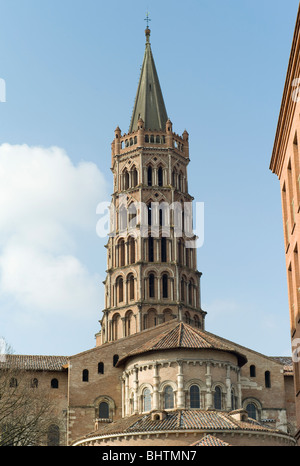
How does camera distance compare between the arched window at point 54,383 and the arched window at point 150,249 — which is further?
the arched window at point 150,249

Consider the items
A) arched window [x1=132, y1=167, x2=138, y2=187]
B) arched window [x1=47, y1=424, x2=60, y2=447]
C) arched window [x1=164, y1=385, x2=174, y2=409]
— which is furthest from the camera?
arched window [x1=132, y1=167, x2=138, y2=187]

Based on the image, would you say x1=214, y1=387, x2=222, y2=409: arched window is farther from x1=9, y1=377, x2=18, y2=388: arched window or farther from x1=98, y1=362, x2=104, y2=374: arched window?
x1=9, y1=377, x2=18, y2=388: arched window

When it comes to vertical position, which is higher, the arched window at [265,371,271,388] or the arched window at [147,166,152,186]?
the arched window at [147,166,152,186]

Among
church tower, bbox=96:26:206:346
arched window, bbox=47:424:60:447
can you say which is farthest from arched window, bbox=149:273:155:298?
arched window, bbox=47:424:60:447

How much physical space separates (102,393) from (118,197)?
2397cm

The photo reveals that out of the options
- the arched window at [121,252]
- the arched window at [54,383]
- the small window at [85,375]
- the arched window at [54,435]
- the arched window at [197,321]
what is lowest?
the arched window at [54,435]

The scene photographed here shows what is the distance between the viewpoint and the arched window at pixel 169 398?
5528cm

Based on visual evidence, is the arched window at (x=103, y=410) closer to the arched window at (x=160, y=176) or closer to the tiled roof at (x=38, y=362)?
the tiled roof at (x=38, y=362)

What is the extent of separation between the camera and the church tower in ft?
244

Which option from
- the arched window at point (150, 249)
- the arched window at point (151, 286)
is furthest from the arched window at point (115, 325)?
the arched window at point (150, 249)

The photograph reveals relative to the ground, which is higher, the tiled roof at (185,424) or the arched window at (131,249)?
the arched window at (131,249)

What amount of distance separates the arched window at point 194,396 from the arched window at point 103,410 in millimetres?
9558

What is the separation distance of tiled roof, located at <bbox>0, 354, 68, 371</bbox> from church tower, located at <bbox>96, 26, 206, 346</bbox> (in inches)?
315
